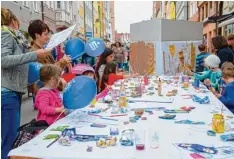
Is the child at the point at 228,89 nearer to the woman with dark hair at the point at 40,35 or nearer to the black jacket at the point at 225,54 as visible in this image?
the woman with dark hair at the point at 40,35

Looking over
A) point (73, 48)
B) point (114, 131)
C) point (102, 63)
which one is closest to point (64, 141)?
point (114, 131)

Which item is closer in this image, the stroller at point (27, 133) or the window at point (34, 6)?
the stroller at point (27, 133)

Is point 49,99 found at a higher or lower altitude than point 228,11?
lower

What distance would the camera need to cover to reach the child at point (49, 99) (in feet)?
9.89

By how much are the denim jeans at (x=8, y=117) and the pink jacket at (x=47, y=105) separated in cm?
21

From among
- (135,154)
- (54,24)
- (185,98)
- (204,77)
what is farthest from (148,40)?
(54,24)

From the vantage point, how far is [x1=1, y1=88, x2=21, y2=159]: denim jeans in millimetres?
2986

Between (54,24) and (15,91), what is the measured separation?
2133 centimetres

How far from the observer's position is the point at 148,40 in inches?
342

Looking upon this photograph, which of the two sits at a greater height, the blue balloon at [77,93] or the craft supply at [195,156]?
the blue balloon at [77,93]

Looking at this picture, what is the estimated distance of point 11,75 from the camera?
301 centimetres

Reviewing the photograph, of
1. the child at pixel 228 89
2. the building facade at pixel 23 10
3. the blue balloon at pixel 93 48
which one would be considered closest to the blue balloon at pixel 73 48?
the blue balloon at pixel 93 48

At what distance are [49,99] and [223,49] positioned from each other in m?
4.16

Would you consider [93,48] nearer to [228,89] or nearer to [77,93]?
[228,89]
